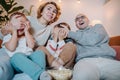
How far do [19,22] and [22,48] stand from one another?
9.4 inches

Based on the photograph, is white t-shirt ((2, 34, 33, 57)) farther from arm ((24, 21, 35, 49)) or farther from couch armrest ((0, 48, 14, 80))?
couch armrest ((0, 48, 14, 80))

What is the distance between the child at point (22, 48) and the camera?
129cm

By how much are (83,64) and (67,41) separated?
46 centimetres

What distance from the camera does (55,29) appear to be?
179 centimetres

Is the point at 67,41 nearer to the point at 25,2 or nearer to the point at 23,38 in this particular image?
the point at 23,38

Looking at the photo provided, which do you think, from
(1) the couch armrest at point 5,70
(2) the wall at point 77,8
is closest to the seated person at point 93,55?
(1) the couch armrest at point 5,70

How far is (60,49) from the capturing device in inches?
67.2

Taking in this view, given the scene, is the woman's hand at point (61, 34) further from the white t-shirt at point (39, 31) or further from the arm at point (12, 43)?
the arm at point (12, 43)

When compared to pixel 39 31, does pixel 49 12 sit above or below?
above

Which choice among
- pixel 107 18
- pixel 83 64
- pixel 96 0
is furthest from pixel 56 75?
pixel 96 0

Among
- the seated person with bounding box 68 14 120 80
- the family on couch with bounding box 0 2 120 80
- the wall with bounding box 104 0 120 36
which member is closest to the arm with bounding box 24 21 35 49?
the family on couch with bounding box 0 2 120 80

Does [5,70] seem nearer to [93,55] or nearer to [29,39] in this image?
[29,39]

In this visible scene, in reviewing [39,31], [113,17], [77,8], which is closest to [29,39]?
[39,31]

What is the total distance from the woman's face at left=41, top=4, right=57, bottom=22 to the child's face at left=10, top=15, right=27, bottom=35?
213mm
